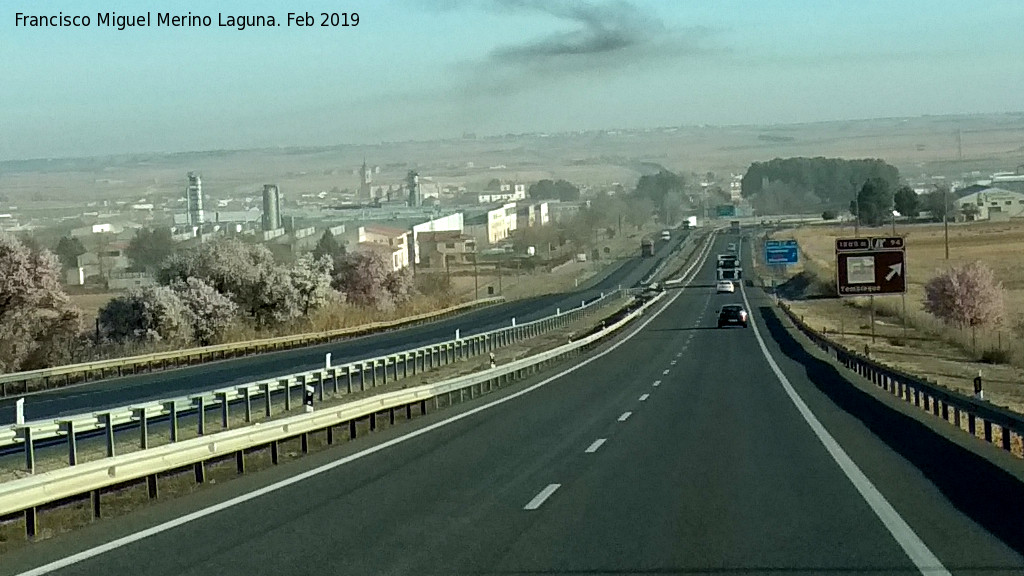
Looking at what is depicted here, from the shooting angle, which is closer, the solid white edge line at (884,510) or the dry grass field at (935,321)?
the solid white edge line at (884,510)

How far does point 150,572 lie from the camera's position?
426 inches

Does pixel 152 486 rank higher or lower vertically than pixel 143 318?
higher

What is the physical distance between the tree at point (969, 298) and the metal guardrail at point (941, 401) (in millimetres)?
37596

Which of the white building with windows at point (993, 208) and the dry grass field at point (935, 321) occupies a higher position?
the white building with windows at point (993, 208)

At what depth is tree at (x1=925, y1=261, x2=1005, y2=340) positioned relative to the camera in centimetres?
8550

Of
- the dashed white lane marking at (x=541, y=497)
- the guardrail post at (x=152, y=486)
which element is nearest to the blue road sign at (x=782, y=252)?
the dashed white lane marking at (x=541, y=497)

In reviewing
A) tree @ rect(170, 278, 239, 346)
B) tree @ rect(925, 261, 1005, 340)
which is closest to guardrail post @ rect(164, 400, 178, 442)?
tree @ rect(170, 278, 239, 346)

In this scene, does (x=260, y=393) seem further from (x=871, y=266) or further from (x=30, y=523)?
(x=871, y=266)

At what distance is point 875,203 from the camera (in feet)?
536

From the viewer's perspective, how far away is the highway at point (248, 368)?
35.8m

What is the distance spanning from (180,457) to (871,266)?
140ft

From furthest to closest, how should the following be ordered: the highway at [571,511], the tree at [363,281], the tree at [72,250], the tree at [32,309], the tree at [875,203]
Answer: the tree at [875,203] → the tree at [72,250] → the tree at [363,281] → the tree at [32,309] → the highway at [571,511]

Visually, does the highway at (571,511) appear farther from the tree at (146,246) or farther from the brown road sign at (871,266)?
the tree at (146,246)

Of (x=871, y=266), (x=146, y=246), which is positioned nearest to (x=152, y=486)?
(x=871, y=266)
